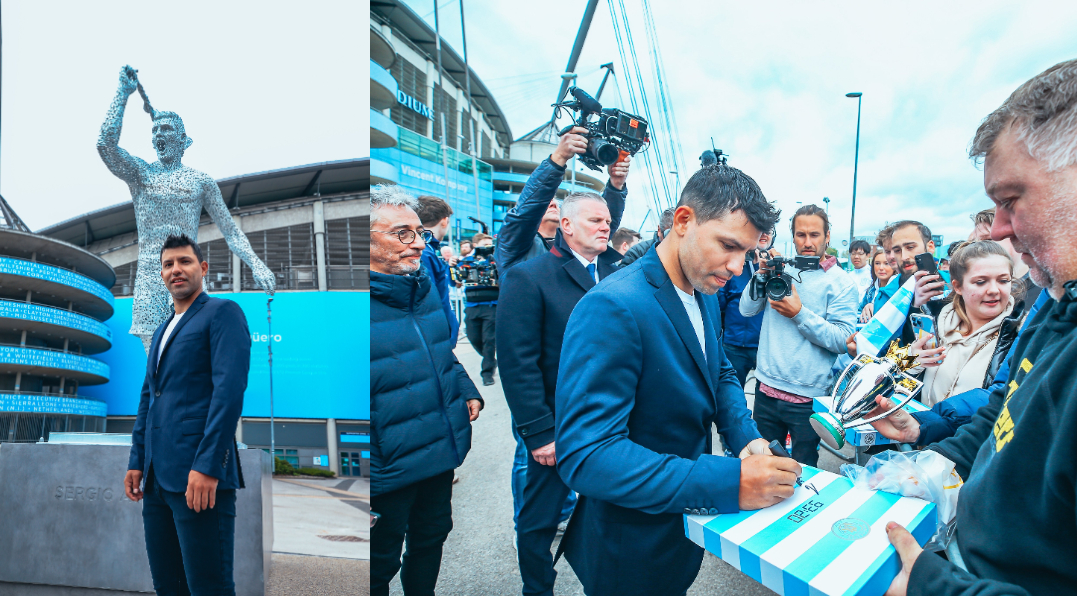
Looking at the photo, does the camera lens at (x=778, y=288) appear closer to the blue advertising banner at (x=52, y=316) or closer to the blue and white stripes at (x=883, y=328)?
the blue and white stripes at (x=883, y=328)

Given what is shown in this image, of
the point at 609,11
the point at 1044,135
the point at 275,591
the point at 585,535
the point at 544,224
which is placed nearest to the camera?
the point at 1044,135

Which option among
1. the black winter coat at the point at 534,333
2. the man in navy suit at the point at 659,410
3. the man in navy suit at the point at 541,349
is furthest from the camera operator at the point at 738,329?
the man in navy suit at the point at 659,410

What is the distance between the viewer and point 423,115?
139cm

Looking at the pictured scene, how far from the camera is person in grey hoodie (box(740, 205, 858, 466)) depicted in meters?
2.53

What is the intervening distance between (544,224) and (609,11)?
1592 mm

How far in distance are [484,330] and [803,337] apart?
3695 millimetres

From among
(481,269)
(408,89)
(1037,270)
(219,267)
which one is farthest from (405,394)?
(481,269)

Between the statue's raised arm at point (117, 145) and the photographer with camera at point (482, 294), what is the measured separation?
10.1ft

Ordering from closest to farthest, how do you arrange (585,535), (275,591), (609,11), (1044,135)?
(1044,135), (275,591), (585,535), (609,11)

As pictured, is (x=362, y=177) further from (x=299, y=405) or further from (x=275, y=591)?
(x=275, y=591)

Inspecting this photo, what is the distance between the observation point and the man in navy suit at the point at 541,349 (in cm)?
191

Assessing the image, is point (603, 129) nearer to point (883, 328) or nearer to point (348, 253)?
point (348, 253)

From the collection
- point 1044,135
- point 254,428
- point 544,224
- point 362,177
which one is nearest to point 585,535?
point 254,428

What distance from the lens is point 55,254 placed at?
135cm
